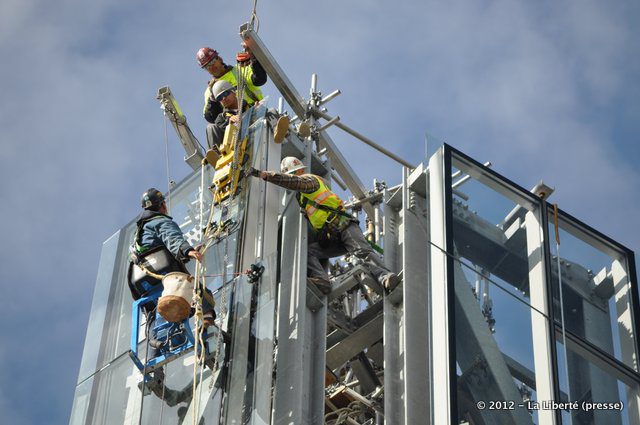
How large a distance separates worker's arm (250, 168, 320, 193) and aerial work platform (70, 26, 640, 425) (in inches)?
11.7

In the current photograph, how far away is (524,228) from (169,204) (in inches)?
192

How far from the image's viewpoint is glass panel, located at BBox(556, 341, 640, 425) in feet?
55.8

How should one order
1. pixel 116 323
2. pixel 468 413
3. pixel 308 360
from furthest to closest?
pixel 116 323 < pixel 308 360 < pixel 468 413

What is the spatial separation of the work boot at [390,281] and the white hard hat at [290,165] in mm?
2044

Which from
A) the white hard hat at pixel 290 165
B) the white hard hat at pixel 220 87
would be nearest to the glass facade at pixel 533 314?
the white hard hat at pixel 290 165

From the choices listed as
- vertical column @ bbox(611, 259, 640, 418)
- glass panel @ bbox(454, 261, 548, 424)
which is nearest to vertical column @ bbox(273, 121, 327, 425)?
glass panel @ bbox(454, 261, 548, 424)

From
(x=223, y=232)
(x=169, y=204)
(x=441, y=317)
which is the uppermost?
(x=169, y=204)

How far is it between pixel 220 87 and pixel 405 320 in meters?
5.50

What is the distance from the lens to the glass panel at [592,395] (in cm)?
1702

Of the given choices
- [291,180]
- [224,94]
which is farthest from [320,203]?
[224,94]

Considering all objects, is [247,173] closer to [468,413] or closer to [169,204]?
[169,204]

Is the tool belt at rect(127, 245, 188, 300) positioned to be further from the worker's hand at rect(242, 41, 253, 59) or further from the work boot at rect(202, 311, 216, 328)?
the worker's hand at rect(242, 41, 253, 59)

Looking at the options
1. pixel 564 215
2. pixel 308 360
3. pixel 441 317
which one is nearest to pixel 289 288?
pixel 308 360

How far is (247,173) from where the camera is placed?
18.7 metres
